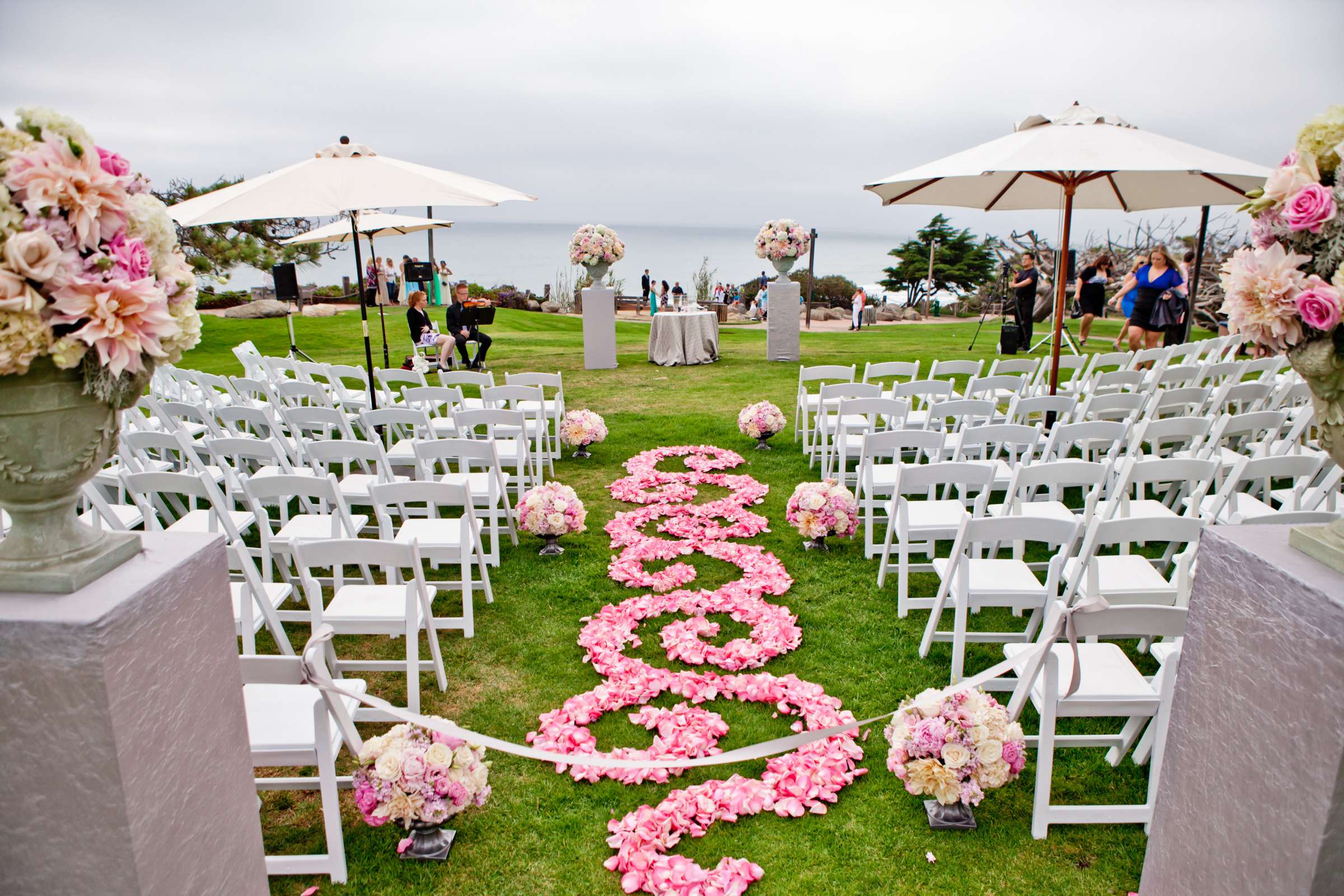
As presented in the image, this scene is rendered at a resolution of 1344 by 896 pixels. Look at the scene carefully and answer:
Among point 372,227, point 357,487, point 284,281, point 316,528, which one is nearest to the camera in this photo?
point 316,528

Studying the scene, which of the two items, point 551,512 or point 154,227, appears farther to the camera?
point 551,512

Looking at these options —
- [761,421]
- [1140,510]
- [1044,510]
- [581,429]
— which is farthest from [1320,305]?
[581,429]

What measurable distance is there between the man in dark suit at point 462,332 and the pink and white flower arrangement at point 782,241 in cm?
540

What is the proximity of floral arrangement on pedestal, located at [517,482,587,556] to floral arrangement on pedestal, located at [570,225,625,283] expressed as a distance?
359 inches

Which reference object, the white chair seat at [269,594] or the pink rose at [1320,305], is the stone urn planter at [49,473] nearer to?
the white chair seat at [269,594]

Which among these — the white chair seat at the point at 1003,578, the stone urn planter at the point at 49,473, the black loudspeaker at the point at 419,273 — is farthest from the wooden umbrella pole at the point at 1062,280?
the black loudspeaker at the point at 419,273

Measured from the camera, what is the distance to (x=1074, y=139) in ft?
18.9

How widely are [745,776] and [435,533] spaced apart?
2389mm

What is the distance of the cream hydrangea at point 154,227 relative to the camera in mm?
1700

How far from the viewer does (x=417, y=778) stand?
2.77 metres

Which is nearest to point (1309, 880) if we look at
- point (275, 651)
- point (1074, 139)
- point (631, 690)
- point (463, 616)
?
point (631, 690)

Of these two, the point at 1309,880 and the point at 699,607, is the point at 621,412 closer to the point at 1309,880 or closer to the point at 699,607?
the point at 699,607

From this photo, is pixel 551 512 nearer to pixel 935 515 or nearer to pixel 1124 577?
pixel 935 515

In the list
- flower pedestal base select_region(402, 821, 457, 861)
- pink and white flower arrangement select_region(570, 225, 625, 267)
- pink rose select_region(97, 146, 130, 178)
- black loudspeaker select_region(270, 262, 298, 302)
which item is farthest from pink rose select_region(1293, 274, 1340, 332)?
black loudspeaker select_region(270, 262, 298, 302)
